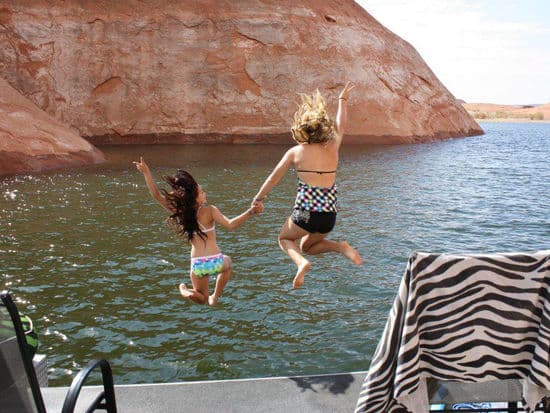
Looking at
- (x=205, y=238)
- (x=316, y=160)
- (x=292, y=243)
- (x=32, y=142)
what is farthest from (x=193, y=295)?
(x=32, y=142)

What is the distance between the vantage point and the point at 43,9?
110 feet

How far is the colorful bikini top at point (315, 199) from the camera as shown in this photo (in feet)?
15.3

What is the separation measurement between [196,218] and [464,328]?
222cm

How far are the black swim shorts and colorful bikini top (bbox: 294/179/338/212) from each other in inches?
1.3

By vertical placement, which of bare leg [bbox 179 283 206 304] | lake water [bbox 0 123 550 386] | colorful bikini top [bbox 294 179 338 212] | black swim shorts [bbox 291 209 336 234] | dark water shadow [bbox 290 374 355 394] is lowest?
lake water [bbox 0 123 550 386]

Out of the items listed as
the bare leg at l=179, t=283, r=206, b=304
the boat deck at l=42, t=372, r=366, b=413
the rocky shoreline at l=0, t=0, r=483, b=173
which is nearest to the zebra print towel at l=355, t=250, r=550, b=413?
the boat deck at l=42, t=372, r=366, b=413

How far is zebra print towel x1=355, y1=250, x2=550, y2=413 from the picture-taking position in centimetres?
286

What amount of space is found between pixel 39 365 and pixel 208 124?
31.2 metres

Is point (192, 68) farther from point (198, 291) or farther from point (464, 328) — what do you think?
point (464, 328)

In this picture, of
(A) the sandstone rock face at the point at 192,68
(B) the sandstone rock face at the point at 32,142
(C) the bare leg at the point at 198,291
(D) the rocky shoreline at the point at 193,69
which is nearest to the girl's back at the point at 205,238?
(C) the bare leg at the point at 198,291

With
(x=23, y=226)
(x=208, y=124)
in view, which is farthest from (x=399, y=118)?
(x=23, y=226)

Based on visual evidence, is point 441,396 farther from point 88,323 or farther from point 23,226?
point 23,226

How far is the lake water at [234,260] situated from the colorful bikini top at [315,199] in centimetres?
280

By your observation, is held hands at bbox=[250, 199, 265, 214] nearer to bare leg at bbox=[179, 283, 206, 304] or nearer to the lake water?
bare leg at bbox=[179, 283, 206, 304]
